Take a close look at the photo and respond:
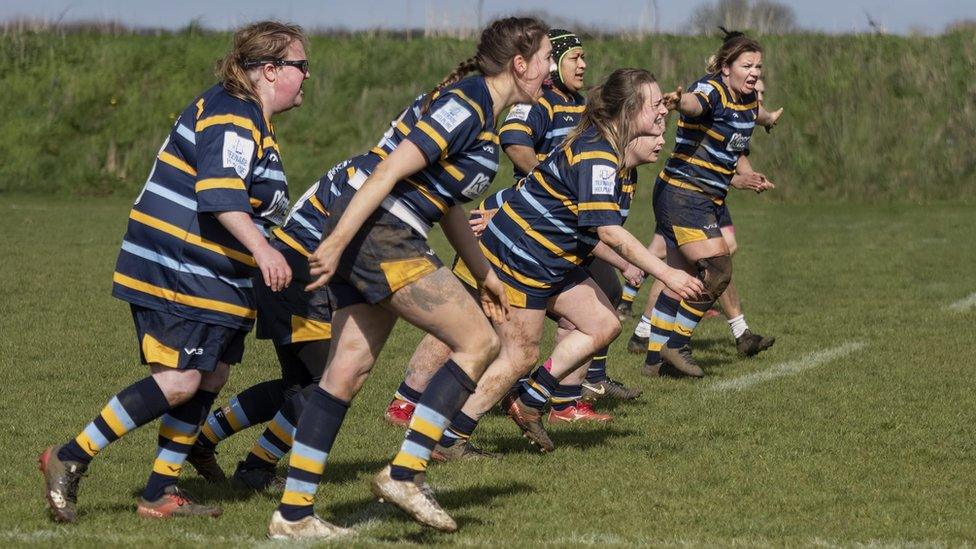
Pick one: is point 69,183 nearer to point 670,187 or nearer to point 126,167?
point 126,167

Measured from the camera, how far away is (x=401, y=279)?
4918mm

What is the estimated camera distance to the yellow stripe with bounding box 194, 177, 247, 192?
4.96 metres

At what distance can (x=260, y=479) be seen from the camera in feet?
19.5

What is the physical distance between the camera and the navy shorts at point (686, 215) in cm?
905

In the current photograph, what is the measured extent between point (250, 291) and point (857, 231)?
45.6 ft

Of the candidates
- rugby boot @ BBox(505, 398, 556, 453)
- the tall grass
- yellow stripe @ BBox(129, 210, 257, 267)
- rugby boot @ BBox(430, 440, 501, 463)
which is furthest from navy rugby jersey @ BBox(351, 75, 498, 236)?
the tall grass

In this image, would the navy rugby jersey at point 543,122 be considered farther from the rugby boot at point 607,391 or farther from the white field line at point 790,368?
the white field line at point 790,368

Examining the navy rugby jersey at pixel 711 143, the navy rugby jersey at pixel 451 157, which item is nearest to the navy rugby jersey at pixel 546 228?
the navy rugby jersey at pixel 451 157

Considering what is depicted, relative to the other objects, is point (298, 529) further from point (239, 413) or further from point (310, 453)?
point (239, 413)

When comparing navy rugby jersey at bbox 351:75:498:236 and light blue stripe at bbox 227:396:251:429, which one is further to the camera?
light blue stripe at bbox 227:396:251:429

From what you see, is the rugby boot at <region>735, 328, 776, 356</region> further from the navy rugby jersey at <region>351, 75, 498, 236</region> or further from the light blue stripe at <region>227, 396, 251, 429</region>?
the navy rugby jersey at <region>351, 75, 498, 236</region>

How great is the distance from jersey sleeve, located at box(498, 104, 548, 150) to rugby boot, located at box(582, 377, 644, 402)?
4.62 ft

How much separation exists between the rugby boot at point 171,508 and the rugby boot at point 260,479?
48 centimetres

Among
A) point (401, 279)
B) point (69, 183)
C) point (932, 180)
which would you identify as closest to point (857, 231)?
point (932, 180)
